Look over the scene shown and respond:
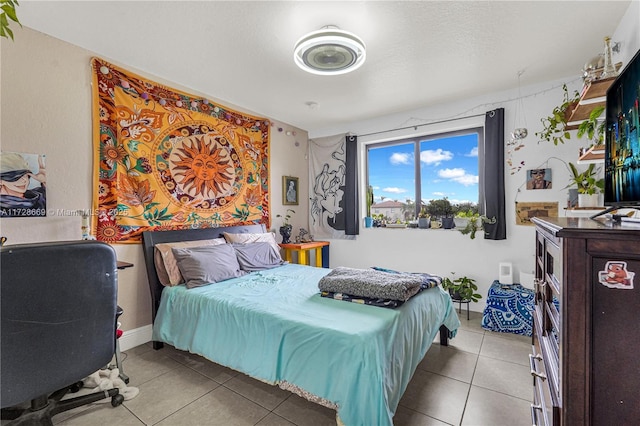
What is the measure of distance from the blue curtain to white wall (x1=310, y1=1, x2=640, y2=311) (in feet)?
0.31

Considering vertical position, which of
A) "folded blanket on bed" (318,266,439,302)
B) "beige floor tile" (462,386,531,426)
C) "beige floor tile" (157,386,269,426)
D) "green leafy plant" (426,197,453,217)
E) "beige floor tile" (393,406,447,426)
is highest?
"green leafy plant" (426,197,453,217)

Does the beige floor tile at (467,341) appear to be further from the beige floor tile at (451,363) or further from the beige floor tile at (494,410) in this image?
the beige floor tile at (494,410)

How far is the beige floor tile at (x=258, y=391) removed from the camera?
1874 millimetres

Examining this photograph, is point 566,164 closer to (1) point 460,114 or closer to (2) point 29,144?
(1) point 460,114

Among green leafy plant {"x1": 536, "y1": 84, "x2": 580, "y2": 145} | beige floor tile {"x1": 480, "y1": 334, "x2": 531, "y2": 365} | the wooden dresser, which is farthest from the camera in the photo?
beige floor tile {"x1": 480, "y1": 334, "x2": 531, "y2": 365}

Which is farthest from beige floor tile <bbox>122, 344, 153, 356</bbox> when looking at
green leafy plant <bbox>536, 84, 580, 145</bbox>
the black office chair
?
green leafy plant <bbox>536, 84, 580, 145</bbox>

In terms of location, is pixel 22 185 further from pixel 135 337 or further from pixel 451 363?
pixel 451 363

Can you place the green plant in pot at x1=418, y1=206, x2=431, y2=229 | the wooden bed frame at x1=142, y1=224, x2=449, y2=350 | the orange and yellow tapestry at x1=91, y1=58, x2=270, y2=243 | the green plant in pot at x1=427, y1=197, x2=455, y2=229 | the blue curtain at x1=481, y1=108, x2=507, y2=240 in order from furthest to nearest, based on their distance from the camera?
the green plant in pot at x1=418, y1=206, x2=431, y2=229
the green plant in pot at x1=427, y1=197, x2=455, y2=229
the blue curtain at x1=481, y1=108, x2=507, y2=240
the wooden bed frame at x1=142, y1=224, x2=449, y2=350
the orange and yellow tapestry at x1=91, y1=58, x2=270, y2=243

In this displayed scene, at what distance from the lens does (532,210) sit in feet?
10.2

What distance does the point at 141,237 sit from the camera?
8.86 ft

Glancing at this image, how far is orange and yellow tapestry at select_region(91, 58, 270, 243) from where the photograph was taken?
2.49 m

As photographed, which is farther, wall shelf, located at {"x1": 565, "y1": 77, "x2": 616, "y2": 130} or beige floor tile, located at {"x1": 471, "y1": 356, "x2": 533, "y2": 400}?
beige floor tile, located at {"x1": 471, "y1": 356, "x2": 533, "y2": 400}

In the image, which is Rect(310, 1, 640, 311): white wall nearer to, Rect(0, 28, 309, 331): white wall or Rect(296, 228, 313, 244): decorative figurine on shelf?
Rect(296, 228, 313, 244): decorative figurine on shelf

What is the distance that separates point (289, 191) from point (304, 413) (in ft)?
10.1
